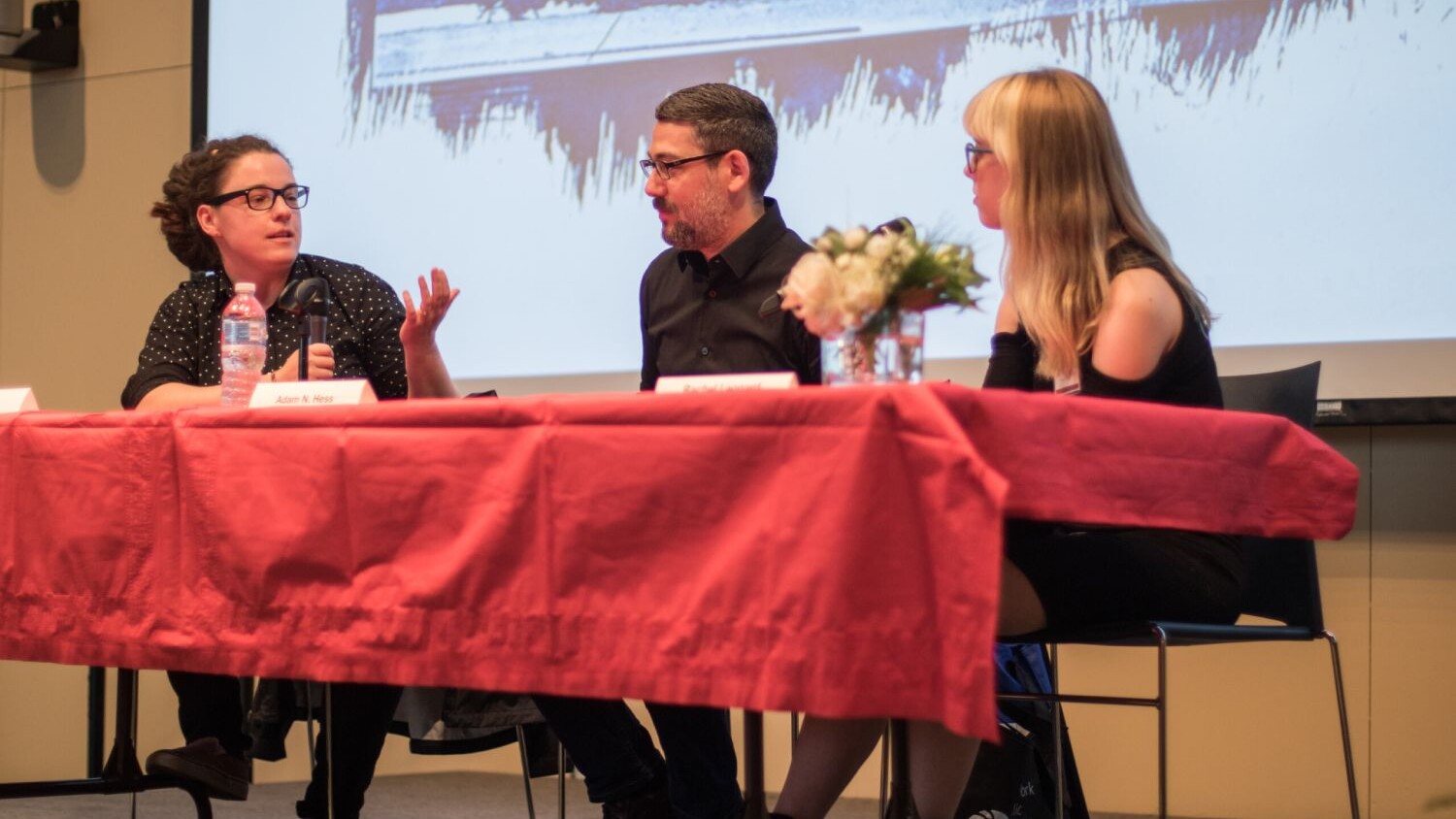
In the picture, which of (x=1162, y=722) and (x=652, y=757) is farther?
(x=652, y=757)

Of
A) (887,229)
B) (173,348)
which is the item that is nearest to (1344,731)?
(887,229)

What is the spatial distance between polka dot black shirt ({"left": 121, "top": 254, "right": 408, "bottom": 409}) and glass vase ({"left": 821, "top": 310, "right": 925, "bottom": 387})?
143 centimetres

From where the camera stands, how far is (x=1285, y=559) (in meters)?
2.39

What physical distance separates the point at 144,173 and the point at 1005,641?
3.46 m

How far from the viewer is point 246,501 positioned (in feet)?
5.71

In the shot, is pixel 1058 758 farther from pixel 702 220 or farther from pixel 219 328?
pixel 219 328

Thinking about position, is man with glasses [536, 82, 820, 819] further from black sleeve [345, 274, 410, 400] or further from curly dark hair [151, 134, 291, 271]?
curly dark hair [151, 134, 291, 271]

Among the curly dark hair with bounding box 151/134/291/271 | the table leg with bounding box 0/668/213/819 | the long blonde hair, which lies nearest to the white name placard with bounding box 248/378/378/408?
the table leg with bounding box 0/668/213/819

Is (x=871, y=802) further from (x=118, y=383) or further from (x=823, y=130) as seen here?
(x=118, y=383)

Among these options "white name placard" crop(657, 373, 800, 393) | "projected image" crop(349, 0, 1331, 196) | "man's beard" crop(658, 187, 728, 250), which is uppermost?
"projected image" crop(349, 0, 1331, 196)

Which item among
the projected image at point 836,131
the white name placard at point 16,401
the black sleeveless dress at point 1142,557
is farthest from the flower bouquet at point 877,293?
the white name placard at point 16,401

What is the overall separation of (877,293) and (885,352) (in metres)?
0.07

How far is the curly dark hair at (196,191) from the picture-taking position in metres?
2.86

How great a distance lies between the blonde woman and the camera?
1.85 metres
